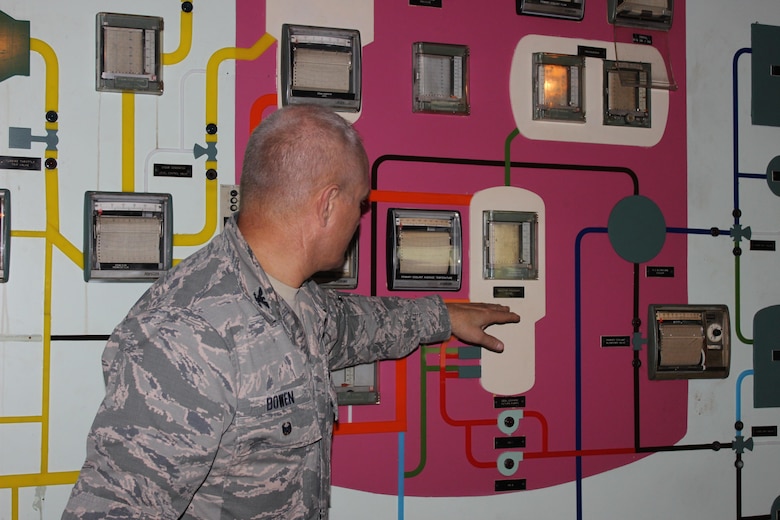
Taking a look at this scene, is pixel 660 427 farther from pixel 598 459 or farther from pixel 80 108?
pixel 80 108

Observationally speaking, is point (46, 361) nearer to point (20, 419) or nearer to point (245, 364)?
point (20, 419)

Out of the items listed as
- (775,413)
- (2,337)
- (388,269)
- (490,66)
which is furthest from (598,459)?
(2,337)

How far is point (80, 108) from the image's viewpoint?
6.73 feet

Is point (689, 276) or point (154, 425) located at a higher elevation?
point (689, 276)

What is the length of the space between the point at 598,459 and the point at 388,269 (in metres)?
1.03

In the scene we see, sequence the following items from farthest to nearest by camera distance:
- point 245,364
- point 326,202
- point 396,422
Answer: point 396,422, point 326,202, point 245,364

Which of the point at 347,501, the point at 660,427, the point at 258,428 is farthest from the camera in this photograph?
Answer: the point at 660,427

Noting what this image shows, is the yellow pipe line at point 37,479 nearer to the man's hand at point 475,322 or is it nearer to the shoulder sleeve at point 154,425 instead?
the shoulder sleeve at point 154,425

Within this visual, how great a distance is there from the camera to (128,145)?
208 cm

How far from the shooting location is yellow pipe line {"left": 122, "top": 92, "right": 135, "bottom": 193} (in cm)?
208

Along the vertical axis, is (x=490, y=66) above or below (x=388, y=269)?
above

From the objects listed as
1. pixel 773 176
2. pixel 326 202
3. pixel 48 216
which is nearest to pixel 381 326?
pixel 326 202

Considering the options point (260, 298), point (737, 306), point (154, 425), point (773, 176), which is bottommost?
point (154, 425)

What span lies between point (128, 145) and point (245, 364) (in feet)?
3.21
